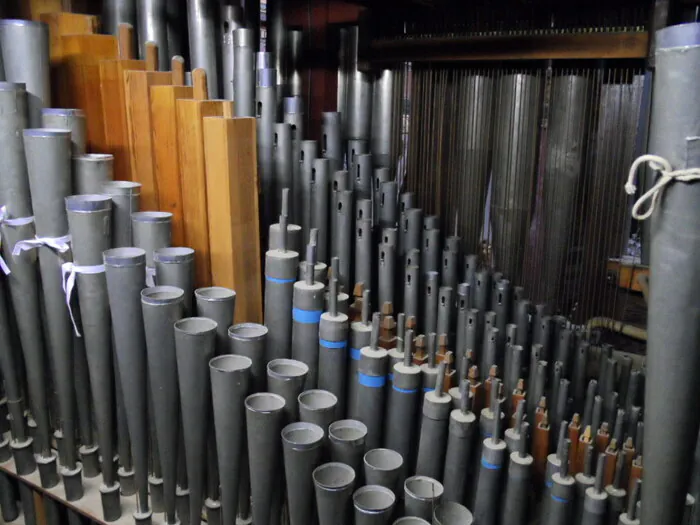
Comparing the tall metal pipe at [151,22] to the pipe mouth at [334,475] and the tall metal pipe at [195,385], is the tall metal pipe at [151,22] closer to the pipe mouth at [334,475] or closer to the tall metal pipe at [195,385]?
the tall metal pipe at [195,385]

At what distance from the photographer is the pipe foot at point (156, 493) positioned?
1.89m

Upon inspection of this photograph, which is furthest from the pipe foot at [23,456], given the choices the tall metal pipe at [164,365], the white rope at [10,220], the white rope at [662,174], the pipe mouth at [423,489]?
the white rope at [662,174]

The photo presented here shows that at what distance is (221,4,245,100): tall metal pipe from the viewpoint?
2475 millimetres

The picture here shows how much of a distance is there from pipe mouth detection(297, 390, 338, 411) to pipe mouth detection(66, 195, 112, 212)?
2.42ft

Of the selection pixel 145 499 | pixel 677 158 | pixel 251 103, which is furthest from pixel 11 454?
pixel 677 158

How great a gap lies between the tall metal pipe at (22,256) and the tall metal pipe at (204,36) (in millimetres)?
850

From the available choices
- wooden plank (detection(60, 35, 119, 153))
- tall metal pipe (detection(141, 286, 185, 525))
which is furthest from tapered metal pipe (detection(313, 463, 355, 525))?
wooden plank (detection(60, 35, 119, 153))

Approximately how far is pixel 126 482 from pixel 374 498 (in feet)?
3.10

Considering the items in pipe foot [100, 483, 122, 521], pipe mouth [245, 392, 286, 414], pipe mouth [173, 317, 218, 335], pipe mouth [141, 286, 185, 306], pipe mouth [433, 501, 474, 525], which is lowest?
pipe foot [100, 483, 122, 521]

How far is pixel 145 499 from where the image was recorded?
1884 mm

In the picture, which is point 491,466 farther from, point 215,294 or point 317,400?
point 215,294

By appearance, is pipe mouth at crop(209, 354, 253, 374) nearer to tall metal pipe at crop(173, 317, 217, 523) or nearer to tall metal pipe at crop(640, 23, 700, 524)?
tall metal pipe at crop(173, 317, 217, 523)

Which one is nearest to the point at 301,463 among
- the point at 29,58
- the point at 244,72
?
the point at 29,58

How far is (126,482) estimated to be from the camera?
1.97m
